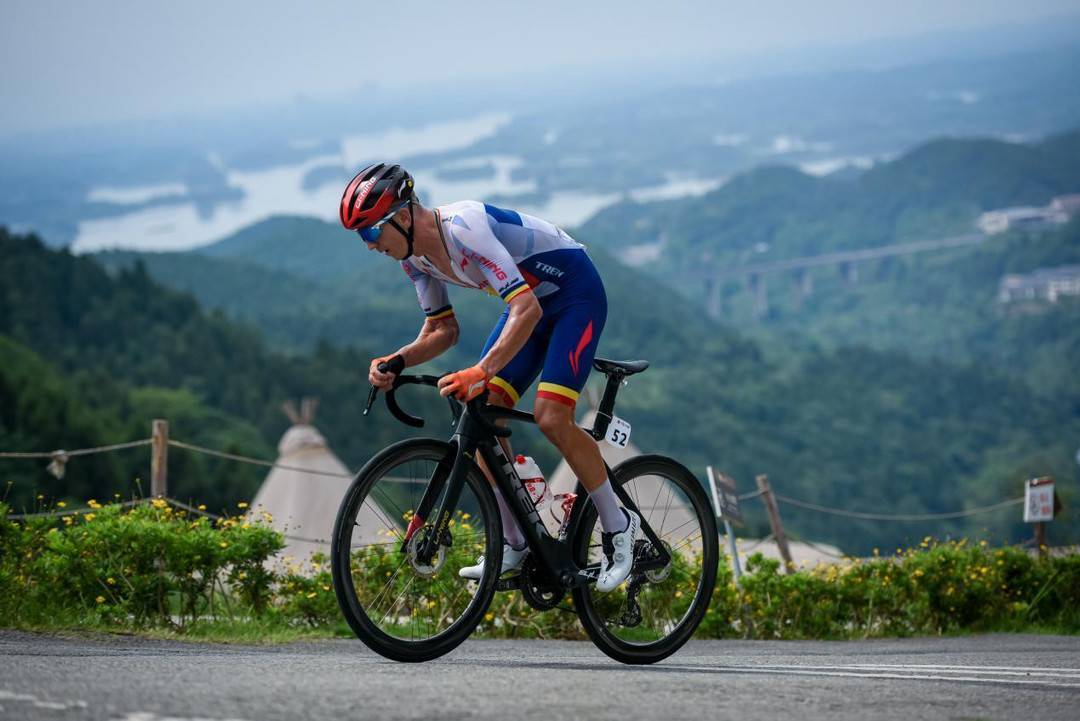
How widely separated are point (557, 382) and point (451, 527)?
29.1 inches

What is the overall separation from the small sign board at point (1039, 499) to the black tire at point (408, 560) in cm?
763

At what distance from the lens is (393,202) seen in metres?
5.84

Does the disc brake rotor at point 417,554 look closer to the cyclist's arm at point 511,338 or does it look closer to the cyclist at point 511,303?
the cyclist at point 511,303

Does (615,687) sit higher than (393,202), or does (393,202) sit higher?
(393,202)

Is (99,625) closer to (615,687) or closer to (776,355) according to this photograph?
(615,687)

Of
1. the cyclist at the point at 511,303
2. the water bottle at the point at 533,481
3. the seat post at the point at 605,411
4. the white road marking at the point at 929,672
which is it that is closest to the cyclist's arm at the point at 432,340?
the cyclist at the point at 511,303

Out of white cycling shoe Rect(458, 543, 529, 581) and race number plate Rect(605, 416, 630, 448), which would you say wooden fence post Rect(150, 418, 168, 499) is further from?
race number plate Rect(605, 416, 630, 448)

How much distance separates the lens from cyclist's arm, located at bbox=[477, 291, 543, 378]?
18.6 ft

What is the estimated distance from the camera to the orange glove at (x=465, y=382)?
5641 mm

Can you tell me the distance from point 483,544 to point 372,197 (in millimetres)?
1494

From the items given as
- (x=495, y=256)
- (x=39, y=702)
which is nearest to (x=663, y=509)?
(x=495, y=256)

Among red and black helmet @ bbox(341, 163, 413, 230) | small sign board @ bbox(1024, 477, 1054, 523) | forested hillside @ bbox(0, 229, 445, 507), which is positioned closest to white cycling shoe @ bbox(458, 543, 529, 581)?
red and black helmet @ bbox(341, 163, 413, 230)

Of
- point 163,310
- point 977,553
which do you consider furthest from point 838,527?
point 977,553

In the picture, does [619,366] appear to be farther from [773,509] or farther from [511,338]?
[773,509]
